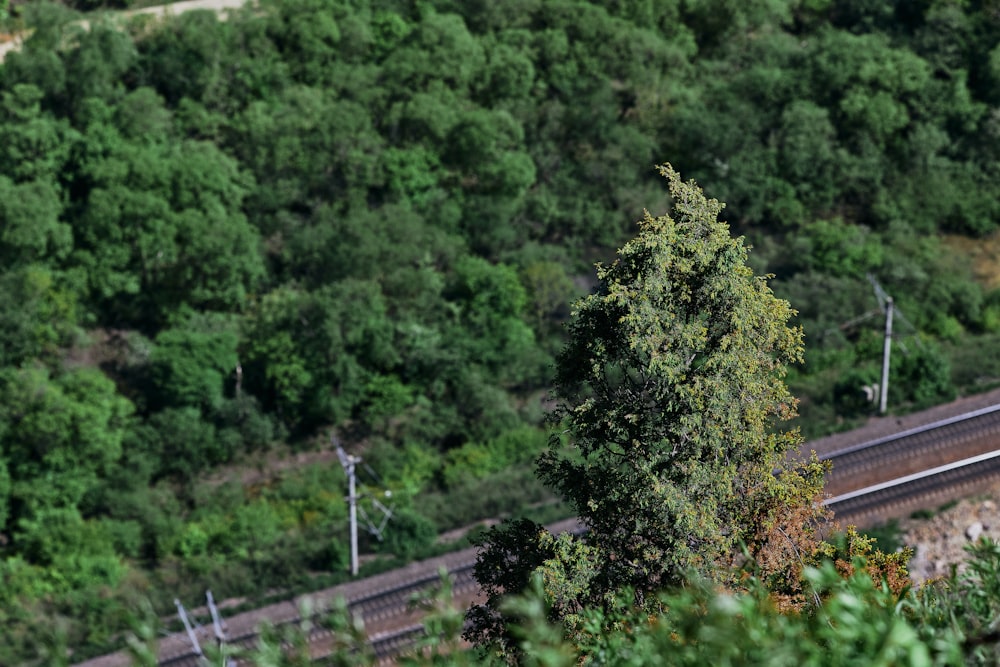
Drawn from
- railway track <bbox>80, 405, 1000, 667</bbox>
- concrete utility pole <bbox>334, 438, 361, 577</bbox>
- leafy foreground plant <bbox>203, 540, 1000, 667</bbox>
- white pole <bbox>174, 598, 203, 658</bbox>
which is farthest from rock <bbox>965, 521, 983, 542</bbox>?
leafy foreground plant <bbox>203, 540, 1000, 667</bbox>

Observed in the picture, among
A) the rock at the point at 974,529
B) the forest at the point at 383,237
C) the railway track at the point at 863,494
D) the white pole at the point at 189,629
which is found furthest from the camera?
the forest at the point at 383,237

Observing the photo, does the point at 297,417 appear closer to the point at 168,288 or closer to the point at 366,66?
the point at 168,288

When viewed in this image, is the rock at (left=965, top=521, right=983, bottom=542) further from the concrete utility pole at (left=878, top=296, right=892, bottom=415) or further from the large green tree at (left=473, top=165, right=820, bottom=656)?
the large green tree at (left=473, top=165, right=820, bottom=656)

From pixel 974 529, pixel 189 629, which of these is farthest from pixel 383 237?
pixel 974 529

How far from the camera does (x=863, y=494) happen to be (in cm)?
6041

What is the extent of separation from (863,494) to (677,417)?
3514cm

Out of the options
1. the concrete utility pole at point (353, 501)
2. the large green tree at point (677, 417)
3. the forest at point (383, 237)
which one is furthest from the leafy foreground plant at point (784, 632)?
the forest at point (383, 237)

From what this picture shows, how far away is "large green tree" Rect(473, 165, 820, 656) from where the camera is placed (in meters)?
27.4

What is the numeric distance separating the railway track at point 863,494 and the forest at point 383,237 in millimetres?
1646

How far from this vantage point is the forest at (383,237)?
201ft

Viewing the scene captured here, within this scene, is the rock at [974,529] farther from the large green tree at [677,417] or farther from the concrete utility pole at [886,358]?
the large green tree at [677,417]

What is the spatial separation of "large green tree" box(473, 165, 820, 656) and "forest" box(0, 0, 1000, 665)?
3140 centimetres

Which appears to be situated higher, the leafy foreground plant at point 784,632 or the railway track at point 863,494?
the leafy foreground plant at point 784,632

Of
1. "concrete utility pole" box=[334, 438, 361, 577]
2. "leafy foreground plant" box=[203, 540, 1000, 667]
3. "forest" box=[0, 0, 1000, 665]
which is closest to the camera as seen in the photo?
"leafy foreground plant" box=[203, 540, 1000, 667]
